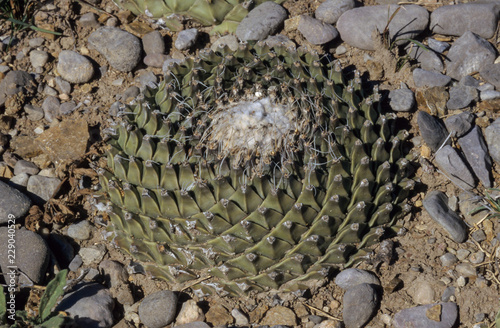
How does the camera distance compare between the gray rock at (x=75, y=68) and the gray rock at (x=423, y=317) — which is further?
the gray rock at (x=75, y=68)

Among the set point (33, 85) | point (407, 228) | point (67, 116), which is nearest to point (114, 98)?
point (67, 116)

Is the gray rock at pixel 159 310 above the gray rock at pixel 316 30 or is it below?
below

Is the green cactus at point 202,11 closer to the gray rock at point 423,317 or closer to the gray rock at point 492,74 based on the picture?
the gray rock at point 492,74

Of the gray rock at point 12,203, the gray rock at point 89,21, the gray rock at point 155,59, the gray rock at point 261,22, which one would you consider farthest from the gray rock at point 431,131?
the gray rock at point 89,21

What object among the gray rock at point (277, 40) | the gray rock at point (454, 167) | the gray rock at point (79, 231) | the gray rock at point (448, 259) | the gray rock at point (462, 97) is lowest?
the gray rock at point (448, 259)

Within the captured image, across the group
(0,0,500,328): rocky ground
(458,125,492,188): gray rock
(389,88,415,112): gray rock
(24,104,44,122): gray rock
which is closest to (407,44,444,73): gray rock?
(0,0,500,328): rocky ground

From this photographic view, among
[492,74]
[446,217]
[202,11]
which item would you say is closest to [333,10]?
[202,11]
